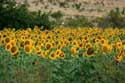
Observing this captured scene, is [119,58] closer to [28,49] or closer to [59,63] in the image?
[59,63]

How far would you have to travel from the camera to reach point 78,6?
2052 inches

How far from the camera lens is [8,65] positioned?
7.98 metres

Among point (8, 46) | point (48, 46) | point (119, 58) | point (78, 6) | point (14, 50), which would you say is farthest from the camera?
point (78, 6)

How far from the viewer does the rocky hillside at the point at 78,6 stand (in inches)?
1898

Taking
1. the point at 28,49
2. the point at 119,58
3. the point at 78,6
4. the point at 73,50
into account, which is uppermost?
the point at 28,49

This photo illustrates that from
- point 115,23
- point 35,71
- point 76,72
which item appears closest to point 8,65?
point 35,71

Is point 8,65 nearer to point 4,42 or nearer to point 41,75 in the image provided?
point 41,75

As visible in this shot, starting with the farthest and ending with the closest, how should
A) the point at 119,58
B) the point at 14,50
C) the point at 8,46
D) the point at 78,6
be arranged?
the point at 78,6 < the point at 119,58 < the point at 8,46 < the point at 14,50

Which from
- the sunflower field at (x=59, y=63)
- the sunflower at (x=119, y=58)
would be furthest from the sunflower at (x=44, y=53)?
the sunflower at (x=119, y=58)

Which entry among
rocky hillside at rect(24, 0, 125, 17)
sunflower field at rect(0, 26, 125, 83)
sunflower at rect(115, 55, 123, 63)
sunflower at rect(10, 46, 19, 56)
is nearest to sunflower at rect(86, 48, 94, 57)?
sunflower field at rect(0, 26, 125, 83)

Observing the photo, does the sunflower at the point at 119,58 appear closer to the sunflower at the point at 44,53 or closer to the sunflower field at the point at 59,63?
the sunflower field at the point at 59,63

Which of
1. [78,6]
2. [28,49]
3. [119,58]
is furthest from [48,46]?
[78,6]

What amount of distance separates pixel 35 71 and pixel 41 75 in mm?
100

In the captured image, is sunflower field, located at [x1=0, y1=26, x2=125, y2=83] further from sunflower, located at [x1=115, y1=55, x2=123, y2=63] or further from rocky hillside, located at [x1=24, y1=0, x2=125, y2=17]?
rocky hillside, located at [x1=24, y1=0, x2=125, y2=17]
